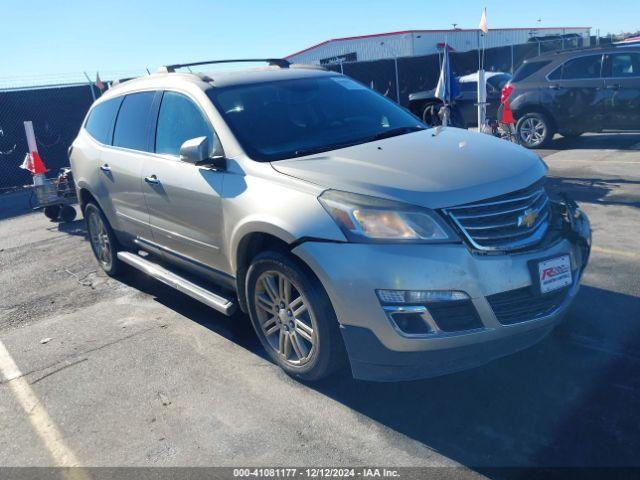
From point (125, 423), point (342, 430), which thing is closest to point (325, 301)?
point (342, 430)

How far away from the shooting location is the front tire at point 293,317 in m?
3.38

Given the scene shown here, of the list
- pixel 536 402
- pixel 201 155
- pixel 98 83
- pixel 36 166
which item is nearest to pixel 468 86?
pixel 98 83

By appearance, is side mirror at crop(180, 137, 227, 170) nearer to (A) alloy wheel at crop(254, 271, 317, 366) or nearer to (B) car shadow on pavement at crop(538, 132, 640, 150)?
(A) alloy wheel at crop(254, 271, 317, 366)

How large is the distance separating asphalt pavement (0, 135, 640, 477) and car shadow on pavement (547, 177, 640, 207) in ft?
7.22

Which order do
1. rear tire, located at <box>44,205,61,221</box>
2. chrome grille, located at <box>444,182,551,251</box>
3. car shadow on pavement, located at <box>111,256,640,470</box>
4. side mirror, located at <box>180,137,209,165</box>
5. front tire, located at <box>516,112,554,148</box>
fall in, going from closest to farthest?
1. car shadow on pavement, located at <box>111,256,640,470</box>
2. chrome grille, located at <box>444,182,551,251</box>
3. side mirror, located at <box>180,137,209,165</box>
4. rear tire, located at <box>44,205,61,221</box>
5. front tire, located at <box>516,112,554,148</box>

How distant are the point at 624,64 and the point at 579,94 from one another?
872 mm

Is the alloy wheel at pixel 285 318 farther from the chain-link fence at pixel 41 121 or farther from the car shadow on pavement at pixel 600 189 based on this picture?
the chain-link fence at pixel 41 121

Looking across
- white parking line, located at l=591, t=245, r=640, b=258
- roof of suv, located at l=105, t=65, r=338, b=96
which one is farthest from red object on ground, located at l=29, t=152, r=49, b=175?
white parking line, located at l=591, t=245, r=640, b=258

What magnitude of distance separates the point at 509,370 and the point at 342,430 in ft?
3.65

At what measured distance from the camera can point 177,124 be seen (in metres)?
4.66

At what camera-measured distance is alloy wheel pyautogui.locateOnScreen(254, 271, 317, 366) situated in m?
3.56

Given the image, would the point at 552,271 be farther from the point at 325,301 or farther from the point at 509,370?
the point at 325,301

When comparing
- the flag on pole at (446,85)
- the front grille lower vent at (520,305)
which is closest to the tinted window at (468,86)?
the flag on pole at (446,85)

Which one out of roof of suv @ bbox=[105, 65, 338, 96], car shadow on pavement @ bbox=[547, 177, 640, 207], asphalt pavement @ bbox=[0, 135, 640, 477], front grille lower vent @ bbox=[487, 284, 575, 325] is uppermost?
roof of suv @ bbox=[105, 65, 338, 96]
